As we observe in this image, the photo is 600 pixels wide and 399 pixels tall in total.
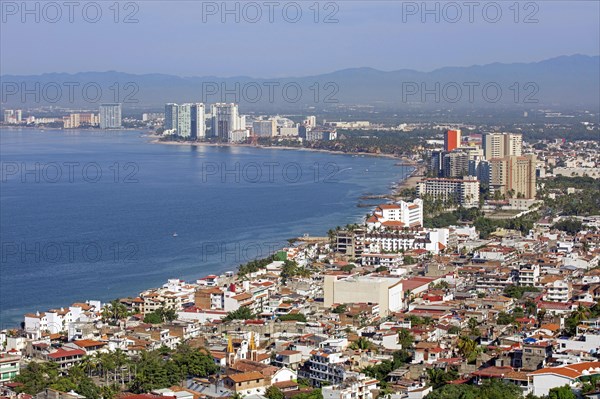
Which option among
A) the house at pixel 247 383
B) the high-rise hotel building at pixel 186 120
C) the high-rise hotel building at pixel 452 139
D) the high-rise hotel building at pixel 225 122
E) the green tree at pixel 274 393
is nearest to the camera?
the green tree at pixel 274 393

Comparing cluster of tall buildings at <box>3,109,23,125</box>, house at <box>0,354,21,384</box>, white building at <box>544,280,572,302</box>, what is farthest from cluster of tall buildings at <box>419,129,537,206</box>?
cluster of tall buildings at <box>3,109,23,125</box>

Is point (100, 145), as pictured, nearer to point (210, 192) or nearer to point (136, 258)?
point (210, 192)

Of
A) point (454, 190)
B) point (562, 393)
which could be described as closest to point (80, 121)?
point (454, 190)

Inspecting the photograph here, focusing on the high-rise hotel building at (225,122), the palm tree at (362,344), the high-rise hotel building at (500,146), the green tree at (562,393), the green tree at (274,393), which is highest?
the high-rise hotel building at (225,122)

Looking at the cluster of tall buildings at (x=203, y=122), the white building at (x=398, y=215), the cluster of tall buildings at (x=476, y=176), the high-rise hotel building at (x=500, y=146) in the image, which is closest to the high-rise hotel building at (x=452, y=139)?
the high-rise hotel building at (x=500, y=146)

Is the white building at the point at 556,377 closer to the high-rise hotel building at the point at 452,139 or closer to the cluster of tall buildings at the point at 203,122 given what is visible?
the high-rise hotel building at the point at 452,139

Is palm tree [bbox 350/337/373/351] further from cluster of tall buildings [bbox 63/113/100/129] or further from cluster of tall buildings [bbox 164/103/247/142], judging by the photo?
cluster of tall buildings [bbox 63/113/100/129]

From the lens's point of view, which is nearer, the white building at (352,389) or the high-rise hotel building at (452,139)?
the white building at (352,389)

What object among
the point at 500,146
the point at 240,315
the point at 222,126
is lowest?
the point at 240,315

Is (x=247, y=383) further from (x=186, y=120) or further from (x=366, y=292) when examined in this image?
(x=186, y=120)
